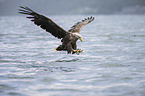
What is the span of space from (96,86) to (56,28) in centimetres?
422

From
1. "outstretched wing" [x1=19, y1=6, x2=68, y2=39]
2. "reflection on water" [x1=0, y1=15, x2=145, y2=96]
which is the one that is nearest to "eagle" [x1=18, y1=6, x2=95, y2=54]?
"outstretched wing" [x1=19, y1=6, x2=68, y2=39]

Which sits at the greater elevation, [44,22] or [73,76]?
[44,22]

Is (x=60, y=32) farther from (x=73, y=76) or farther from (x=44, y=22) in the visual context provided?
(x=73, y=76)

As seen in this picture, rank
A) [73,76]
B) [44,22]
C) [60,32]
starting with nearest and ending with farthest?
[73,76], [44,22], [60,32]

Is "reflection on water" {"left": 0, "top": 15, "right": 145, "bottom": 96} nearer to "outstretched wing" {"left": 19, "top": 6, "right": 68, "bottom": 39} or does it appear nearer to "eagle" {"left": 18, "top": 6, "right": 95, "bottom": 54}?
"eagle" {"left": 18, "top": 6, "right": 95, "bottom": 54}

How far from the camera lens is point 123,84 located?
738cm

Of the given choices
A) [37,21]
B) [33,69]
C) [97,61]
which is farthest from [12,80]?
[97,61]

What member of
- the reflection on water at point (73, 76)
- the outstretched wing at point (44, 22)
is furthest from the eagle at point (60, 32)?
the reflection on water at point (73, 76)

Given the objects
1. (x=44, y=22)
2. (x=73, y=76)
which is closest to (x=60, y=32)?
(x=44, y=22)

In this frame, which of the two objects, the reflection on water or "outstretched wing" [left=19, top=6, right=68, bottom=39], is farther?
"outstretched wing" [left=19, top=6, right=68, bottom=39]

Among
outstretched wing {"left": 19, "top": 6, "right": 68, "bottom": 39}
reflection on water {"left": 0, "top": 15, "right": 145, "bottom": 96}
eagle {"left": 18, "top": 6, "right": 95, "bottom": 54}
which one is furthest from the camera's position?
eagle {"left": 18, "top": 6, "right": 95, "bottom": 54}

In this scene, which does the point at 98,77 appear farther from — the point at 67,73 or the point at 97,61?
the point at 97,61

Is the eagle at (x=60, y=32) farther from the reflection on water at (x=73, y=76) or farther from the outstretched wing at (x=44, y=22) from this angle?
the reflection on water at (x=73, y=76)

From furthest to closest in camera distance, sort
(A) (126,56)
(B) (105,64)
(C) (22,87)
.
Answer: (A) (126,56) < (B) (105,64) < (C) (22,87)
